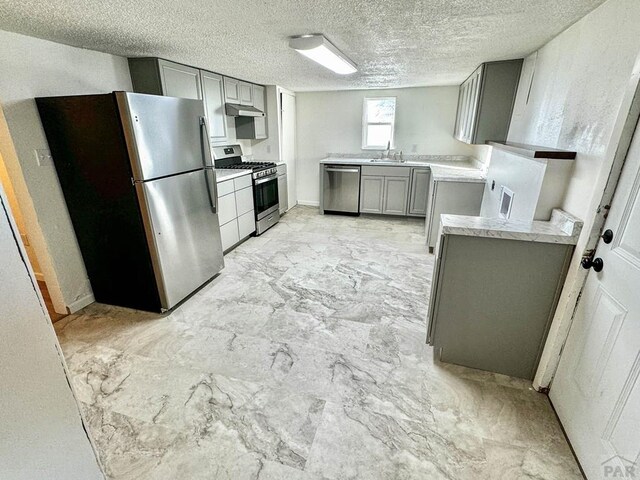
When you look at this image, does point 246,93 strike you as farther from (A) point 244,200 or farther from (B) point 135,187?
(B) point 135,187

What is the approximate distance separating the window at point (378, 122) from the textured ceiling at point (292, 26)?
2.29 meters

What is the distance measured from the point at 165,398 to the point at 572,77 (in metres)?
3.13

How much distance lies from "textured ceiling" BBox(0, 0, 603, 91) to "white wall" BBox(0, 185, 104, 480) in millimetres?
1660

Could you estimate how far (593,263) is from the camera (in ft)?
4.86

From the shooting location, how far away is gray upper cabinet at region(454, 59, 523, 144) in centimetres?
307

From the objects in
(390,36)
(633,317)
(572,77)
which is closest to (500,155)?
(572,77)

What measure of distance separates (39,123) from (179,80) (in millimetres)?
1350

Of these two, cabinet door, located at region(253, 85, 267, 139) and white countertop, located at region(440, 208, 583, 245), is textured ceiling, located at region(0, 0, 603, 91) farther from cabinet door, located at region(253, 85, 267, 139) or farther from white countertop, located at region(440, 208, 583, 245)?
cabinet door, located at region(253, 85, 267, 139)

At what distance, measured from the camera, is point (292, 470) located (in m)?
1.42

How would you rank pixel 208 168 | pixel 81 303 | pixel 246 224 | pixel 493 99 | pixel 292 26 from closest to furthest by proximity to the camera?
pixel 292 26
pixel 81 303
pixel 208 168
pixel 493 99
pixel 246 224

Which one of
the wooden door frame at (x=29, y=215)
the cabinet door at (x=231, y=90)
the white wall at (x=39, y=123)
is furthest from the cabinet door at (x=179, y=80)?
the wooden door frame at (x=29, y=215)

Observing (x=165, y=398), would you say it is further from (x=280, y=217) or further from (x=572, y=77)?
(x=280, y=217)

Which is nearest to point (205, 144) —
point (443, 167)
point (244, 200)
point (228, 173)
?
point (228, 173)

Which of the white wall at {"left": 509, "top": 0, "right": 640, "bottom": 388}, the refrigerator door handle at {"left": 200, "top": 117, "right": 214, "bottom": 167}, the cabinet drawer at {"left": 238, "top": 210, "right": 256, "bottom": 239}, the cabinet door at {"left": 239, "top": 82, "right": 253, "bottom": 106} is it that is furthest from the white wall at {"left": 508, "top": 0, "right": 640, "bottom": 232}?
the cabinet door at {"left": 239, "top": 82, "right": 253, "bottom": 106}
